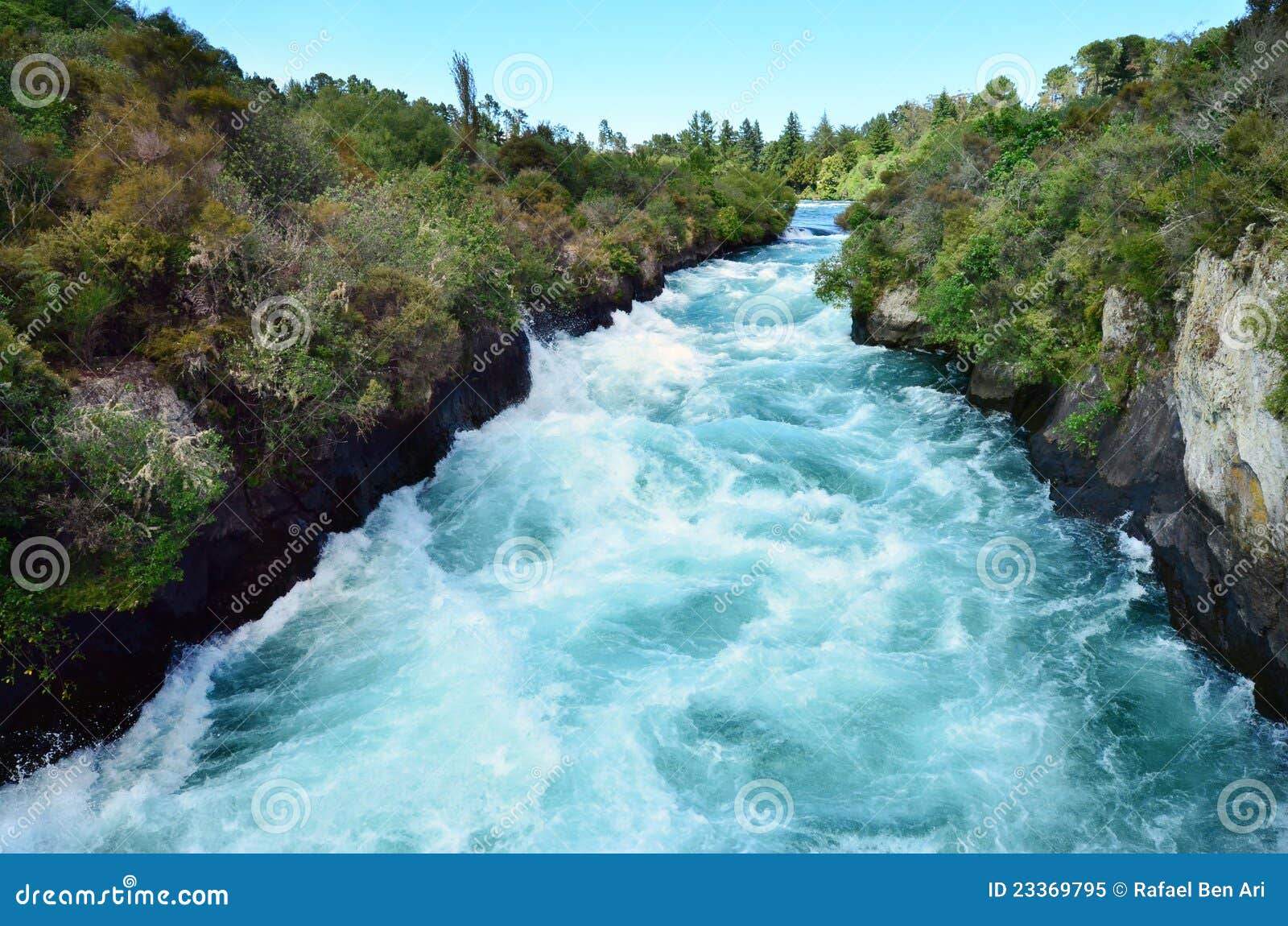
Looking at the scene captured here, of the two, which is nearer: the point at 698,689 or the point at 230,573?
the point at 698,689

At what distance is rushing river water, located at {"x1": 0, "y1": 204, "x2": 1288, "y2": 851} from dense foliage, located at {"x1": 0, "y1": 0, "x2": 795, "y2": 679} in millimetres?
2166

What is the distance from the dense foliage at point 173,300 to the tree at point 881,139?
6753cm

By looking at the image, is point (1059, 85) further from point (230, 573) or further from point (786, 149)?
point (230, 573)

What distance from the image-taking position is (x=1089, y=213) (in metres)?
14.9

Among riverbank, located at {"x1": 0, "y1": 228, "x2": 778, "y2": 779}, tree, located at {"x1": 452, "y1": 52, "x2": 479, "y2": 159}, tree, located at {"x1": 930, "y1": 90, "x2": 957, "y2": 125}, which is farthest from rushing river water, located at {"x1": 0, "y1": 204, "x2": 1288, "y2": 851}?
tree, located at {"x1": 930, "y1": 90, "x2": 957, "y2": 125}

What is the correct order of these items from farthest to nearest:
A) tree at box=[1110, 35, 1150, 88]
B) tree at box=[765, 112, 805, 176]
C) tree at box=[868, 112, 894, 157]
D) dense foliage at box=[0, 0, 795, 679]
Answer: tree at box=[765, 112, 805, 176], tree at box=[868, 112, 894, 157], tree at box=[1110, 35, 1150, 88], dense foliage at box=[0, 0, 795, 679]

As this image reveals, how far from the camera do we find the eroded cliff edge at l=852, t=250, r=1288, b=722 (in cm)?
858

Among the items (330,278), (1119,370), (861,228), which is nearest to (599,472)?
(330,278)

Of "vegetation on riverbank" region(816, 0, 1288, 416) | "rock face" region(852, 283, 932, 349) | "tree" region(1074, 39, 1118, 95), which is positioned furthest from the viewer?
"tree" region(1074, 39, 1118, 95)

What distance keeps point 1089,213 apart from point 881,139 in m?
70.7

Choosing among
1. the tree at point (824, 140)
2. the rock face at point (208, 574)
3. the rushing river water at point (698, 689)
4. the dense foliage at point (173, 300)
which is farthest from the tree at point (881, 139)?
the rock face at point (208, 574)

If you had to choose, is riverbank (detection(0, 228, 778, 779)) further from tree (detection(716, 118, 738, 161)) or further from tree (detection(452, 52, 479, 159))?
tree (detection(716, 118, 738, 161))

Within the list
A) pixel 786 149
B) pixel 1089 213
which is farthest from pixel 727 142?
pixel 1089 213

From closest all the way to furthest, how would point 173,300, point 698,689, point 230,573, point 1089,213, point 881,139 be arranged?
1. point 698,689
2. point 230,573
3. point 173,300
4. point 1089,213
5. point 881,139
